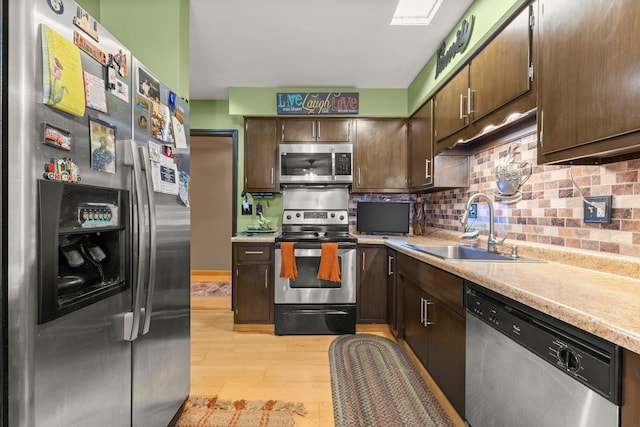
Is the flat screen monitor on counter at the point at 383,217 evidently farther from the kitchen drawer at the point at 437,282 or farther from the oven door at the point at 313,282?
the kitchen drawer at the point at 437,282

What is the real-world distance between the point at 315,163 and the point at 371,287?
141 cm

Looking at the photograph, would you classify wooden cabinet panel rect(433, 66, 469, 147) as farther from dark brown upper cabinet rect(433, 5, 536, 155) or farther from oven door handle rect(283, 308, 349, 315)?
oven door handle rect(283, 308, 349, 315)

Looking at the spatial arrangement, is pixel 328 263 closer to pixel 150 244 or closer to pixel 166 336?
pixel 166 336

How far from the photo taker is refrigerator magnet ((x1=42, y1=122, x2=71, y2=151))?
2.76 feet

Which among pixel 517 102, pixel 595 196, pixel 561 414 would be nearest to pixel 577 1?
pixel 517 102

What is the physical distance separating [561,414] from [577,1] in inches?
54.8

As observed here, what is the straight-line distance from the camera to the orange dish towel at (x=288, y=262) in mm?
2893

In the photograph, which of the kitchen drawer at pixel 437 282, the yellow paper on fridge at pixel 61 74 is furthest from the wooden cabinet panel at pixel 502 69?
the yellow paper on fridge at pixel 61 74

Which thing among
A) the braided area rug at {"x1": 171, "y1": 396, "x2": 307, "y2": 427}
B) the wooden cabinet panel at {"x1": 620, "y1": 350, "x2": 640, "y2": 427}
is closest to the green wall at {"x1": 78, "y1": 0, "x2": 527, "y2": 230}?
the wooden cabinet panel at {"x1": 620, "y1": 350, "x2": 640, "y2": 427}

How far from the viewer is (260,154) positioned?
11.2 feet

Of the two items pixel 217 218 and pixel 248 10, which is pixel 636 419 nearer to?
pixel 248 10

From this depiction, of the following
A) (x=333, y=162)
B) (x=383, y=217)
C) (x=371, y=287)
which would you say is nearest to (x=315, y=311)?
(x=371, y=287)

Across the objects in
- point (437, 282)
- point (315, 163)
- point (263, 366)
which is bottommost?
Answer: point (263, 366)

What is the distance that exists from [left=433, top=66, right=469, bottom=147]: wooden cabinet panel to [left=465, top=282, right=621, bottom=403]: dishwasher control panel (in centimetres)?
130
